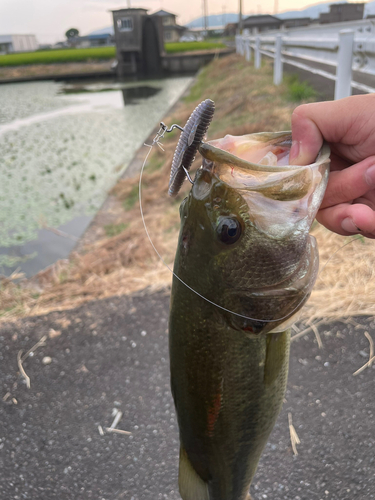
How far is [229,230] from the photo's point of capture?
1.28 meters

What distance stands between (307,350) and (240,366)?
1.63 metres

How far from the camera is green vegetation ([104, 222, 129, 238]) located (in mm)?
6625

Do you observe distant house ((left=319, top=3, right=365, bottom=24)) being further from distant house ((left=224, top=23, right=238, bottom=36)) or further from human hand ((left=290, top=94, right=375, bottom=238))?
distant house ((left=224, top=23, right=238, bottom=36))

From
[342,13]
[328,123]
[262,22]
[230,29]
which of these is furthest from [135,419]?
[230,29]

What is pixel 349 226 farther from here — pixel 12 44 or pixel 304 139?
pixel 12 44

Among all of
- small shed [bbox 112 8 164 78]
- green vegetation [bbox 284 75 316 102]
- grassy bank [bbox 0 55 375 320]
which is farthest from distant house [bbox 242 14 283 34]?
grassy bank [bbox 0 55 375 320]

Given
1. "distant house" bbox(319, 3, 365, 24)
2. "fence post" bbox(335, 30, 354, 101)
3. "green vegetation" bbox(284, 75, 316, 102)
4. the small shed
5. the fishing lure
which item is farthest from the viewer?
the small shed

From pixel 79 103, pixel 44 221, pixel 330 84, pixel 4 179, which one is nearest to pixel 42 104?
pixel 79 103

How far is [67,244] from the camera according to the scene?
6727 mm

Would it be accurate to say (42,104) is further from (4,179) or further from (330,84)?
(330,84)

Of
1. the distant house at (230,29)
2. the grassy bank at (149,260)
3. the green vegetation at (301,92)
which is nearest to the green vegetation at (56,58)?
the distant house at (230,29)

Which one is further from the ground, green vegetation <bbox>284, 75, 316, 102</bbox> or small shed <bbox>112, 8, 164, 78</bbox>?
small shed <bbox>112, 8, 164, 78</bbox>

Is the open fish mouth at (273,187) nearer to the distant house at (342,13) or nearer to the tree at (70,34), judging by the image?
the distant house at (342,13)

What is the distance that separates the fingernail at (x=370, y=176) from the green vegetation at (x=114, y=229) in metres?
5.37
